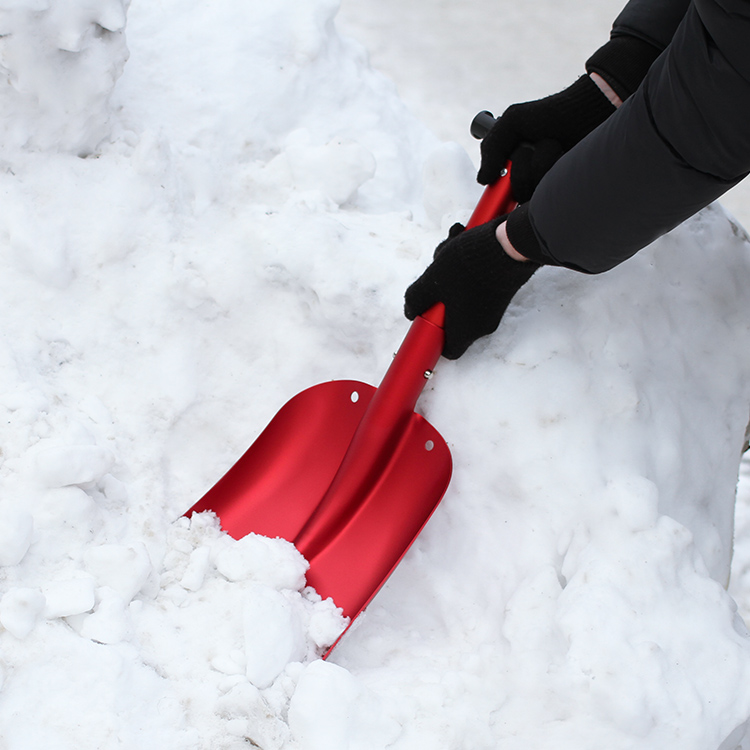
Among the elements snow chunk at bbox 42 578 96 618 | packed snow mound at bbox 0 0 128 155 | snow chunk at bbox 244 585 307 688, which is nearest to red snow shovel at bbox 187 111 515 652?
snow chunk at bbox 244 585 307 688

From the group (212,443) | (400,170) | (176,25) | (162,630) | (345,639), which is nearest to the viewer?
(162,630)

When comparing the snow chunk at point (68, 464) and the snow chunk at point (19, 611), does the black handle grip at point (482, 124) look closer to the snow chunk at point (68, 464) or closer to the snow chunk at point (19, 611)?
the snow chunk at point (68, 464)

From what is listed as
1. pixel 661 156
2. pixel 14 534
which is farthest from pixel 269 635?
pixel 661 156

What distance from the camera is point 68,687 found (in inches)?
38.6

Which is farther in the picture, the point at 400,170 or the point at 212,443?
the point at 400,170

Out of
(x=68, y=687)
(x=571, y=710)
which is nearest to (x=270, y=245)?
(x=68, y=687)

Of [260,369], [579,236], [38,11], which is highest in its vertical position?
[38,11]

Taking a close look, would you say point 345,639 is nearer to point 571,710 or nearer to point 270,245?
point 571,710

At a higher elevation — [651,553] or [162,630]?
[651,553]

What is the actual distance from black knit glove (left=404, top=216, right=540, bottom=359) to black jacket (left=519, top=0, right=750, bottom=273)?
0.07 meters

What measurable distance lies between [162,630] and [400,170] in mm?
1264

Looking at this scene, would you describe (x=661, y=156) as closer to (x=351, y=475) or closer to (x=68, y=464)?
(x=351, y=475)

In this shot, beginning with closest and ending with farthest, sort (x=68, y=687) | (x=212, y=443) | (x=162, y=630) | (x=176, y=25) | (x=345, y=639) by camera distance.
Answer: (x=68, y=687) < (x=162, y=630) < (x=345, y=639) < (x=212, y=443) < (x=176, y=25)

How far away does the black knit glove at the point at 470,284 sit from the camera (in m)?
1.17
